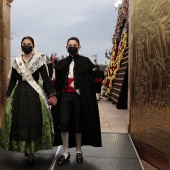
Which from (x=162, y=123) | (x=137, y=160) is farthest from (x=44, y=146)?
(x=162, y=123)

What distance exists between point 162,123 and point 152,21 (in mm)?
1531

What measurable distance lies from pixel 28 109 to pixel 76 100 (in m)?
0.70

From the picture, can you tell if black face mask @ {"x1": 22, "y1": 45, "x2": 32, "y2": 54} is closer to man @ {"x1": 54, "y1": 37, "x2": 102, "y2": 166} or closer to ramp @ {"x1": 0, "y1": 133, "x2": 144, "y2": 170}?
man @ {"x1": 54, "y1": 37, "x2": 102, "y2": 166}

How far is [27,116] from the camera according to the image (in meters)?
3.68

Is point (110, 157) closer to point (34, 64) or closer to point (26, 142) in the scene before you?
point (26, 142)

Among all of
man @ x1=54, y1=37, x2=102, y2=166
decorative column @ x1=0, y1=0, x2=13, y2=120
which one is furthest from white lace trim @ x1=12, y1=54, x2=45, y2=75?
decorative column @ x1=0, y1=0, x2=13, y2=120

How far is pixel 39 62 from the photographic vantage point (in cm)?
386

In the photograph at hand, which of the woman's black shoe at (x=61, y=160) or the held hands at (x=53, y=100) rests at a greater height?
the held hands at (x=53, y=100)

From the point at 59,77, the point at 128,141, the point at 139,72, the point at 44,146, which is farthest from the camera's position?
the point at 128,141

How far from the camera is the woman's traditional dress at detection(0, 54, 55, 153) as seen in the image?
12.0 feet

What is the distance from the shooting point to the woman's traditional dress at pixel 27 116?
12.0 feet

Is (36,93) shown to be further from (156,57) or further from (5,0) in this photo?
(5,0)

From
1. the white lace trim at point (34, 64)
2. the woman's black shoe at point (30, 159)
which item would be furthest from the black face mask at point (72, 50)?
the woman's black shoe at point (30, 159)

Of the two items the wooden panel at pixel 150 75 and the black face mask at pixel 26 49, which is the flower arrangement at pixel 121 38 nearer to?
the wooden panel at pixel 150 75
